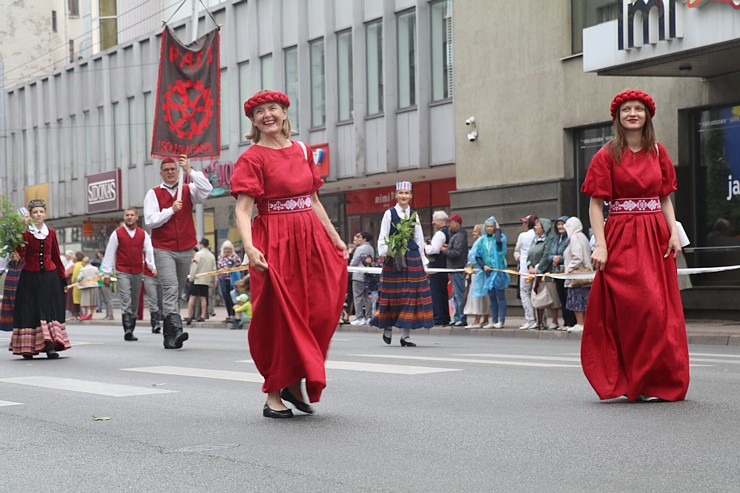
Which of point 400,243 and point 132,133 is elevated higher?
point 132,133

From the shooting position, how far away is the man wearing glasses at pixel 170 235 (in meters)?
15.2

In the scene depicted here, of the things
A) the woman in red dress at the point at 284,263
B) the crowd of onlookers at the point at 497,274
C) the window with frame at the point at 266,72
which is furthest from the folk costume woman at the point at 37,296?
the window with frame at the point at 266,72

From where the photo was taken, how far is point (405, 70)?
3116cm

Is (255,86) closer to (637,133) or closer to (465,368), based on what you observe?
(465,368)

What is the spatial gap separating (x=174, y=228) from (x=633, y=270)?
8.05 meters

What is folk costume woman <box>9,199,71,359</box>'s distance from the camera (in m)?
14.2

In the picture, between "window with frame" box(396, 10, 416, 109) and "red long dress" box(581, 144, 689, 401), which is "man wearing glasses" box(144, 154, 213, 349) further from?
"window with frame" box(396, 10, 416, 109)

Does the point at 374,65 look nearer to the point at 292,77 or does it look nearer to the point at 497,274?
the point at 292,77

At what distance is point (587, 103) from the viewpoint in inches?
965

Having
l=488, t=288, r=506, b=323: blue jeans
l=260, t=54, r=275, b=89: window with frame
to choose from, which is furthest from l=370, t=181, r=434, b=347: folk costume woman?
l=260, t=54, r=275, b=89: window with frame

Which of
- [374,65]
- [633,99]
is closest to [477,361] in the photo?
[633,99]

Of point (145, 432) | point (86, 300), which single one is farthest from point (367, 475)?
point (86, 300)

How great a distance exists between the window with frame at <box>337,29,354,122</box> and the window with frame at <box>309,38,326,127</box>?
79 centimetres

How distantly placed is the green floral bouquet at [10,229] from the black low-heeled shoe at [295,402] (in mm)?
6587
